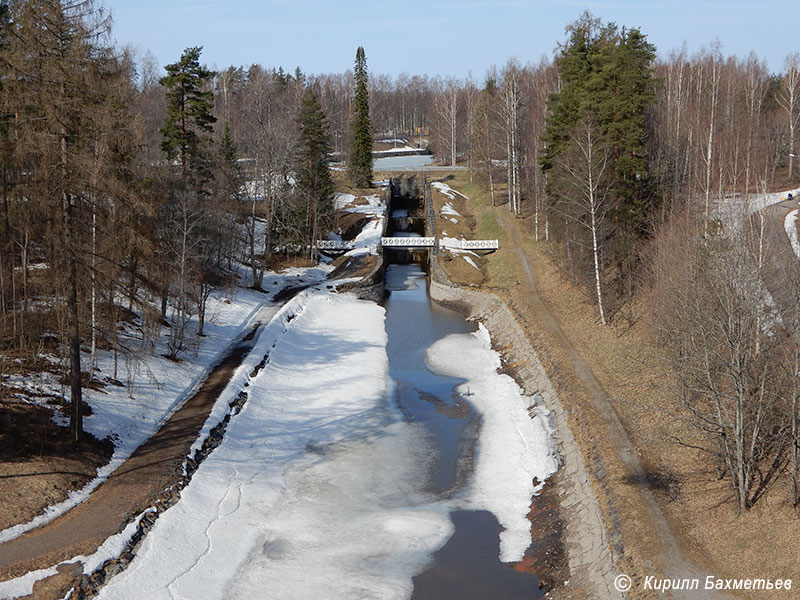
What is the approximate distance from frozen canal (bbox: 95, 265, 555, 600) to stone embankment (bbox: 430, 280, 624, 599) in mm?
829

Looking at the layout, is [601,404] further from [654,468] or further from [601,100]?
[601,100]

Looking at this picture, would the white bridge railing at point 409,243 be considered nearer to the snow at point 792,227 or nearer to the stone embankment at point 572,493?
the stone embankment at point 572,493

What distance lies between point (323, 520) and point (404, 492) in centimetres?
306

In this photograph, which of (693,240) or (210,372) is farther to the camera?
(210,372)

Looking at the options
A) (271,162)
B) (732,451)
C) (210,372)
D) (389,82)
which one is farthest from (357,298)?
(389,82)

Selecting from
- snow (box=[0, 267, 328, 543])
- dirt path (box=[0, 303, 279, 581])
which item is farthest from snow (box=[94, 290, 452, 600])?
snow (box=[0, 267, 328, 543])

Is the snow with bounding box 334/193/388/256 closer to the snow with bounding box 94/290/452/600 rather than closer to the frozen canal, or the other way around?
the frozen canal

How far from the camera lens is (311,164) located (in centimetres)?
5606

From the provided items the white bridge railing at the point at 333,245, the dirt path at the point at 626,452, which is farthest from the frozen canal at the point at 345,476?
the white bridge railing at the point at 333,245

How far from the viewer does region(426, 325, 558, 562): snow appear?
21.1 m

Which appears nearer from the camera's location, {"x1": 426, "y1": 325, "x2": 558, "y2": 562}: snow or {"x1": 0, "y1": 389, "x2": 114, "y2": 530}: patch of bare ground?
{"x1": 0, "y1": 389, "x2": 114, "y2": 530}: patch of bare ground

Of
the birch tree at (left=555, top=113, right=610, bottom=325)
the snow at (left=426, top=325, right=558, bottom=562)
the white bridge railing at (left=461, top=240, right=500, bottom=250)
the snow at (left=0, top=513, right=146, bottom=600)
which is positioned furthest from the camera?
the white bridge railing at (left=461, top=240, right=500, bottom=250)

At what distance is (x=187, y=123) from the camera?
4291 cm

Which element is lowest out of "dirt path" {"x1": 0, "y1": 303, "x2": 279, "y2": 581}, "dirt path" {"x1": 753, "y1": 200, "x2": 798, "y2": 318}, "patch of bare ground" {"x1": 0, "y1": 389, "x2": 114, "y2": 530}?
"dirt path" {"x1": 0, "y1": 303, "x2": 279, "y2": 581}
